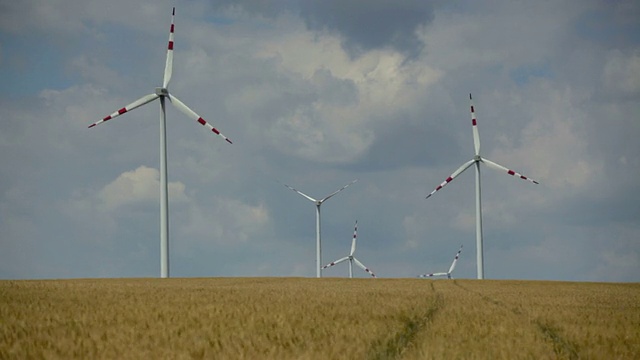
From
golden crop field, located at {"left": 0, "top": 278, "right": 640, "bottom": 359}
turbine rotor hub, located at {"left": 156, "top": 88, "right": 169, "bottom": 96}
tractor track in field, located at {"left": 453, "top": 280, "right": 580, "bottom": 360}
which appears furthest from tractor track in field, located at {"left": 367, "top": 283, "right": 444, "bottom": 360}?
turbine rotor hub, located at {"left": 156, "top": 88, "right": 169, "bottom": 96}

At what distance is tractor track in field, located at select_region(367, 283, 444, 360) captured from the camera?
560 inches

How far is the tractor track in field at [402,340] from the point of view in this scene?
14.2m

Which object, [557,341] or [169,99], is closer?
[557,341]

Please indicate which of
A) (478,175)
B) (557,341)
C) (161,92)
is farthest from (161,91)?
(557,341)

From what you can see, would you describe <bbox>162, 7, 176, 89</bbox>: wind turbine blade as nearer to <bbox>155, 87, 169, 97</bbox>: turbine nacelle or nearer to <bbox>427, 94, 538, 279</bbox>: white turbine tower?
<bbox>155, 87, 169, 97</bbox>: turbine nacelle

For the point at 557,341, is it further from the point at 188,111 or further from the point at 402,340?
the point at 188,111

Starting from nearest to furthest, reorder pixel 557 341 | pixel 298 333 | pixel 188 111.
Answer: pixel 298 333
pixel 557 341
pixel 188 111

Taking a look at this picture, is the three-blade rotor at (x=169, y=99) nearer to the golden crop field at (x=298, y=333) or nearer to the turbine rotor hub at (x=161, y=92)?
the turbine rotor hub at (x=161, y=92)

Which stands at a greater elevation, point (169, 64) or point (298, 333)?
point (169, 64)

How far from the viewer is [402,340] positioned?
16625mm

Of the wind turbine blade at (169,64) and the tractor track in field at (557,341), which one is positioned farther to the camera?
the wind turbine blade at (169,64)

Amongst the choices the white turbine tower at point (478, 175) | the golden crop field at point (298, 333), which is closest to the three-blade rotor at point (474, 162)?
the white turbine tower at point (478, 175)

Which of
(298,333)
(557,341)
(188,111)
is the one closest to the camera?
(298,333)

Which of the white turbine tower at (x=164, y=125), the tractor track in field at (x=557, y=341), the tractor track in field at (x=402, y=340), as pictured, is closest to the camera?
the tractor track in field at (x=402, y=340)
